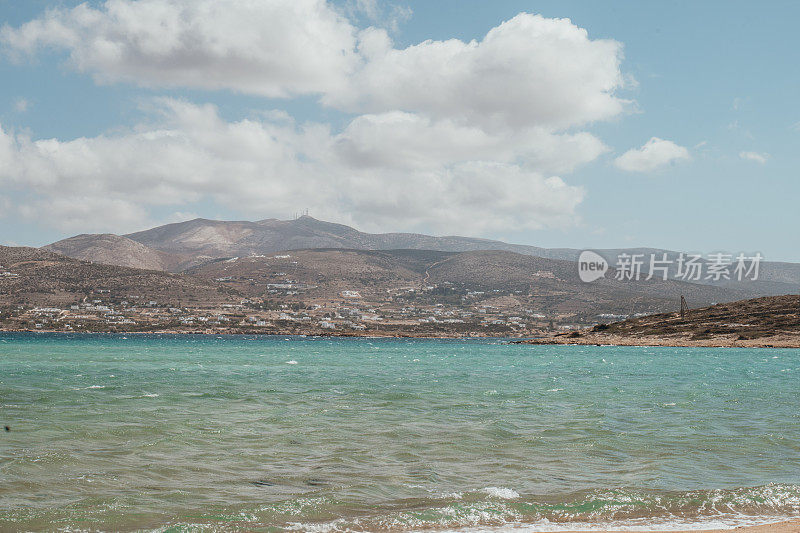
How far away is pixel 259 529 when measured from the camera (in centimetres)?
1041

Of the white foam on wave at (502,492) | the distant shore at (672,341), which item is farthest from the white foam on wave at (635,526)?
the distant shore at (672,341)

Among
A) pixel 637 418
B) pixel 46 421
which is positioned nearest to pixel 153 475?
pixel 46 421

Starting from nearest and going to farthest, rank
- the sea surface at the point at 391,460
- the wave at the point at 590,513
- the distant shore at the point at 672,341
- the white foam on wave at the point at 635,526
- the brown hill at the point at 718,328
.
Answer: the white foam on wave at the point at 635,526
the wave at the point at 590,513
the sea surface at the point at 391,460
the distant shore at the point at 672,341
the brown hill at the point at 718,328

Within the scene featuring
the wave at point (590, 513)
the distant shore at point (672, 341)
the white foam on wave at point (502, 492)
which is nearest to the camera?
the wave at point (590, 513)

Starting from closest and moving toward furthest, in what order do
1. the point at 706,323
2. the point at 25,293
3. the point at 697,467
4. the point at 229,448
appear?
the point at 697,467 < the point at 229,448 < the point at 706,323 < the point at 25,293

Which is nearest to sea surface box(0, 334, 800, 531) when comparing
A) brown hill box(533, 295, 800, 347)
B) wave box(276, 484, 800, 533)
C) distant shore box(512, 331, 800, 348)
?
wave box(276, 484, 800, 533)

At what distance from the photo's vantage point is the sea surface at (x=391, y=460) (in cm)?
1131

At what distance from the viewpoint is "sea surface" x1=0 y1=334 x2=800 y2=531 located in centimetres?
1131

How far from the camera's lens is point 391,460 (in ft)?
52.5

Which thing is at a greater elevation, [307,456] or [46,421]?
[307,456]

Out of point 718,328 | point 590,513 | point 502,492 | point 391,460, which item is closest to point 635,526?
point 590,513

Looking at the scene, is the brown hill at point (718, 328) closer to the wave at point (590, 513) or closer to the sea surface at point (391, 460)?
the sea surface at point (391, 460)

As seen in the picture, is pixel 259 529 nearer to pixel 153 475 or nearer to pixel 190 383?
pixel 153 475

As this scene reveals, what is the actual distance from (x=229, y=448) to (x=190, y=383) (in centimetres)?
2208
